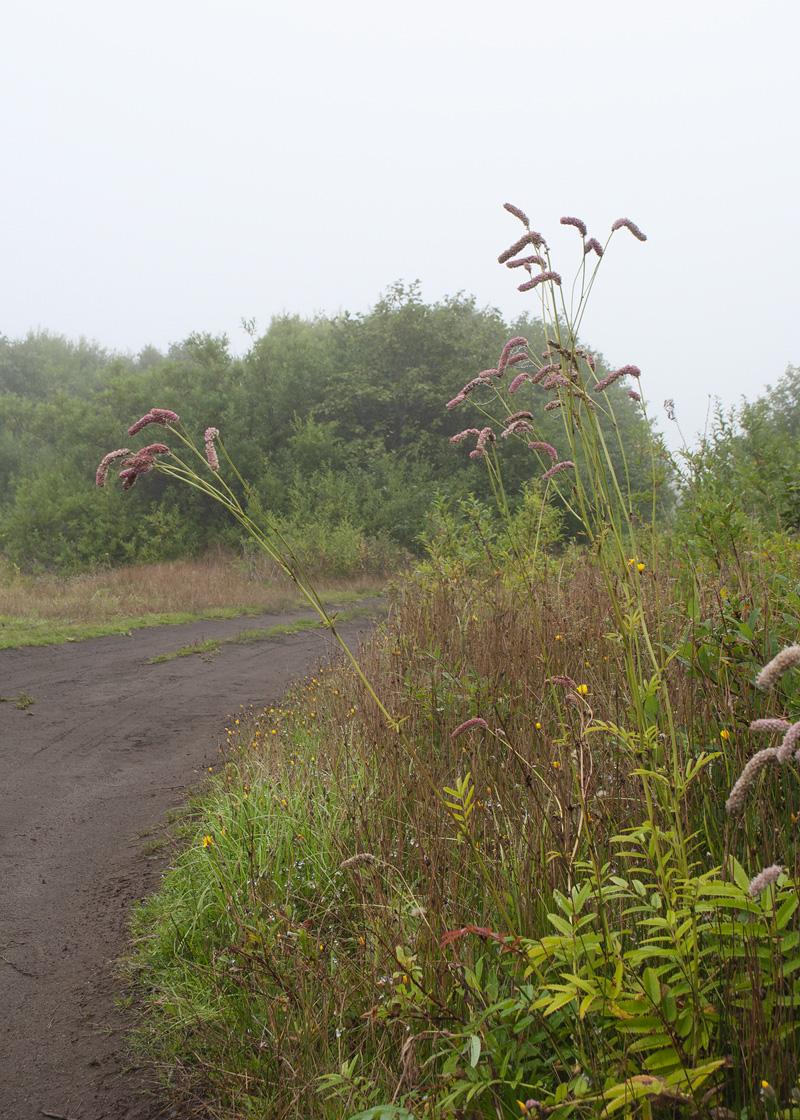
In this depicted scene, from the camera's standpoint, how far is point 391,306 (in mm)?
25812

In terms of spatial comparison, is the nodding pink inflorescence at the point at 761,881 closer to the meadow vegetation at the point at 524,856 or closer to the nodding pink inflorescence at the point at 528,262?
the meadow vegetation at the point at 524,856

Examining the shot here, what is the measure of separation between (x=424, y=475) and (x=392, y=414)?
3.33 metres

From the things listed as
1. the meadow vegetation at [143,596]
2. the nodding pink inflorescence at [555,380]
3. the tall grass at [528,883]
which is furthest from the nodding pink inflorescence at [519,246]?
the meadow vegetation at [143,596]

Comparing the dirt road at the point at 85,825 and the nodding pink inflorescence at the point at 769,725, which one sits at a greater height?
the nodding pink inflorescence at the point at 769,725

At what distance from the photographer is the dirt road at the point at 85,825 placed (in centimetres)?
241

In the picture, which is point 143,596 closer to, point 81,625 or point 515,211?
point 81,625

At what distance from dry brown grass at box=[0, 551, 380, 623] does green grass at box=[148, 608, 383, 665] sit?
196 cm

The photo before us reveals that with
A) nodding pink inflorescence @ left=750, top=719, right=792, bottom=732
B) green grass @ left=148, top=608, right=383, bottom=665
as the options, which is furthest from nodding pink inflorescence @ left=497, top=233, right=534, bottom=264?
green grass @ left=148, top=608, right=383, bottom=665

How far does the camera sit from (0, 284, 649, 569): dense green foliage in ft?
69.4

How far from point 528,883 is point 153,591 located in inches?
557

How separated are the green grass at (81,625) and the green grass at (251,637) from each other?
0.14m

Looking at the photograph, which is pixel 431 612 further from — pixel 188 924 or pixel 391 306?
pixel 391 306

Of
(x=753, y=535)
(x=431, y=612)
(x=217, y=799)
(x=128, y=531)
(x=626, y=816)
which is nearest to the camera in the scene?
(x=626, y=816)

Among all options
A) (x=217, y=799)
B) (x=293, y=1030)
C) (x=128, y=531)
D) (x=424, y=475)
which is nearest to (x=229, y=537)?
(x=128, y=531)
